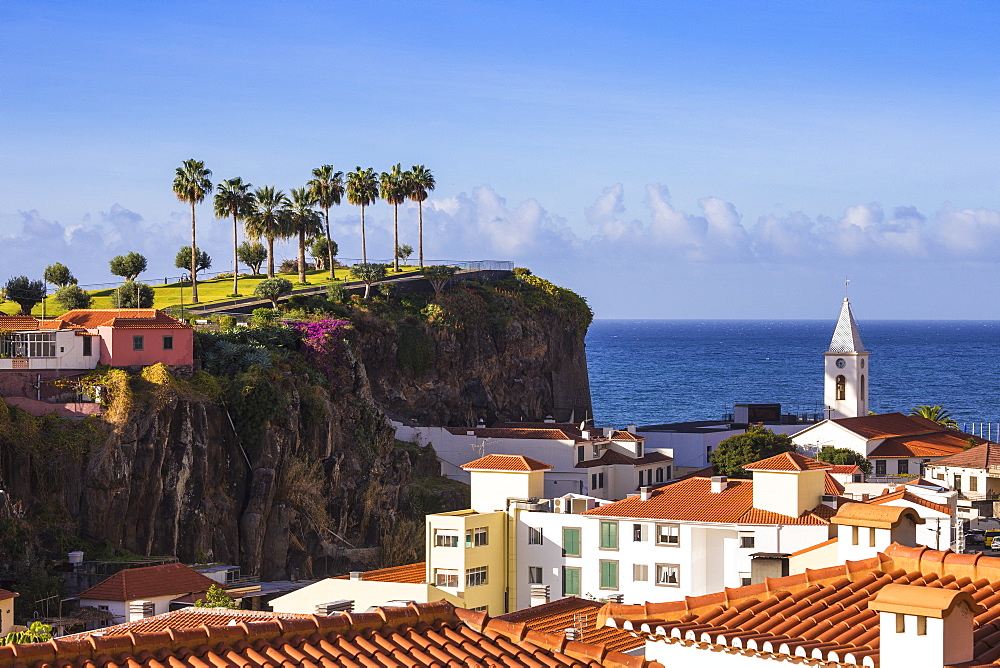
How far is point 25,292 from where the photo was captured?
90.9 metres

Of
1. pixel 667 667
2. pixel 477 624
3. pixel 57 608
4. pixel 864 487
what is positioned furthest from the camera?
pixel 864 487

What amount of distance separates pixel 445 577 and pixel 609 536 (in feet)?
23.5

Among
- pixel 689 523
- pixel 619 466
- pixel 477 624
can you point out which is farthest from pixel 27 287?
pixel 477 624

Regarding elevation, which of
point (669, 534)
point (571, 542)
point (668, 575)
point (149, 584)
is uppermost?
point (669, 534)

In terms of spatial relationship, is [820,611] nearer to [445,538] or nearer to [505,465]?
[445,538]

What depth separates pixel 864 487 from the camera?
5925 centimetres

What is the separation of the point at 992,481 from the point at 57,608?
5637cm

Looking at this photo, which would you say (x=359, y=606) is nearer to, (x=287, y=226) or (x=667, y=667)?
(x=667, y=667)

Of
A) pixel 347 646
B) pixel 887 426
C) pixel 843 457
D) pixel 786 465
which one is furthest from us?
pixel 887 426

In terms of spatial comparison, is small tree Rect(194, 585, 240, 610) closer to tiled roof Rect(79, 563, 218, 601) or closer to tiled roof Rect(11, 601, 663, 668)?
tiled roof Rect(79, 563, 218, 601)

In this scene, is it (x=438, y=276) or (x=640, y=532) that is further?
(x=438, y=276)

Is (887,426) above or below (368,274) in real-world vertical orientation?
below

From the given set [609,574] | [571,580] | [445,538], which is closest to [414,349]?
[571,580]

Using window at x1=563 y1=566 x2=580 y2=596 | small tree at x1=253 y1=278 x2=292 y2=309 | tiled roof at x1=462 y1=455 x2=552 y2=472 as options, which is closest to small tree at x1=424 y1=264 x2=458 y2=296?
small tree at x1=253 y1=278 x2=292 y2=309
